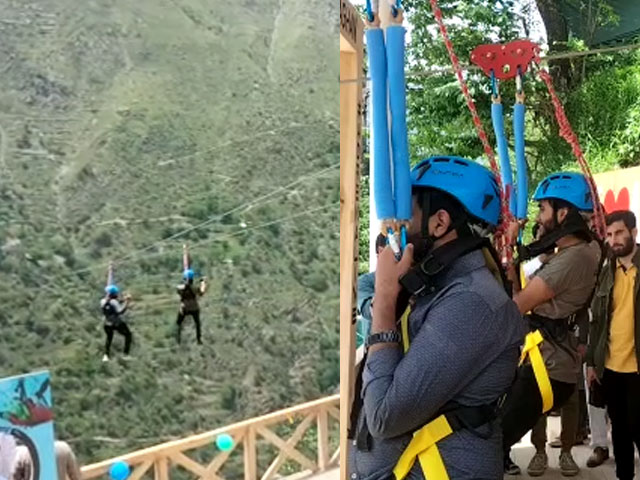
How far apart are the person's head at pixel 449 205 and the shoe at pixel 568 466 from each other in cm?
278

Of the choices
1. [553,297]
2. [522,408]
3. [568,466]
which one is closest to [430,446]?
[522,408]

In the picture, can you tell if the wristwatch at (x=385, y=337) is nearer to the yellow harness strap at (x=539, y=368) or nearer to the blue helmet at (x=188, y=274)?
the blue helmet at (x=188, y=274)

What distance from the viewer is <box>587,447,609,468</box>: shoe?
4.13 metres

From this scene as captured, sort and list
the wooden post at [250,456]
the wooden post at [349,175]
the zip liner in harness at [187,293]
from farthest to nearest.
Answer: the wooden post at [250,456]
the zip liner in harness at [187,293]
the wooden post at [349,175]

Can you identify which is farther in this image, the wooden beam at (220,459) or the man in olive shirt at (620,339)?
the man in olive shirt at (620,339)

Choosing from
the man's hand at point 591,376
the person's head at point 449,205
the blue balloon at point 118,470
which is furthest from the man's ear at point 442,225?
the man's hand at point 591,376

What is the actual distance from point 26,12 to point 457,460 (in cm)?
152

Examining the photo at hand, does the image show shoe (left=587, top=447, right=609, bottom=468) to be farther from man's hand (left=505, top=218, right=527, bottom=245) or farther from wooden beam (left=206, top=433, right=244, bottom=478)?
wooden beam (left=206, top=433, right=244, bottom=478)

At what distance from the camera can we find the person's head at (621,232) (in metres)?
3.38

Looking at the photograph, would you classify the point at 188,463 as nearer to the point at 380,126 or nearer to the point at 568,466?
the point at 380,126

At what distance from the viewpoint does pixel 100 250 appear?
221 cm

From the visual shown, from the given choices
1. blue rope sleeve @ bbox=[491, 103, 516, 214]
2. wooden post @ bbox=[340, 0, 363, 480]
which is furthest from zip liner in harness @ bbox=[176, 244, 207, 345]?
blue rope sleeve @ bbox=[491, 103, 516, 214]

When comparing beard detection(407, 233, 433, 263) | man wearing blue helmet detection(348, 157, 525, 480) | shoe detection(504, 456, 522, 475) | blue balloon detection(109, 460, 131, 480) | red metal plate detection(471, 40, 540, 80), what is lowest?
shoe detection(504, 456, 522, 475)

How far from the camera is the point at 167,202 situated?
2.38 m
